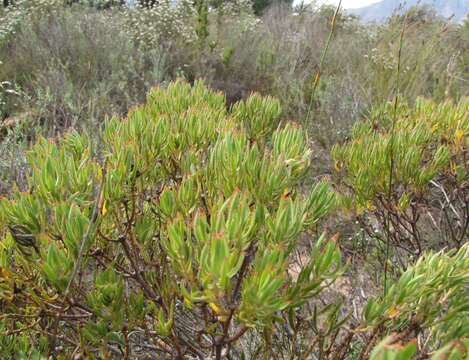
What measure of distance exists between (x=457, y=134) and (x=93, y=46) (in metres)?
5.16

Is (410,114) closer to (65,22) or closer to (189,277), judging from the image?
(189,277)

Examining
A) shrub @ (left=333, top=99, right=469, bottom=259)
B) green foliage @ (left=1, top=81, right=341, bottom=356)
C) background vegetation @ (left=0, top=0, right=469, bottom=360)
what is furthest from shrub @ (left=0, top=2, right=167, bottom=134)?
green foliage @ (left=1, top=81, right=341, bottom=356)

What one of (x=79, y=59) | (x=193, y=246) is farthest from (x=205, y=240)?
(x=79, y=59)

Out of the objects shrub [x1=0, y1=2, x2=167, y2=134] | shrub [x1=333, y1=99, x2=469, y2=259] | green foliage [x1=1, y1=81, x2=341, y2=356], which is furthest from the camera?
shrub [x1=0, y1=2, x2=167, y2=134]

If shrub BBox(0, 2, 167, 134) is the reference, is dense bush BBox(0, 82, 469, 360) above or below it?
above

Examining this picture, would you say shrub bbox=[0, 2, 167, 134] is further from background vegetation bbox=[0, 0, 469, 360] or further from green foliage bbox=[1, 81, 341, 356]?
green foliage bbox=[1, 81, 341, 356]

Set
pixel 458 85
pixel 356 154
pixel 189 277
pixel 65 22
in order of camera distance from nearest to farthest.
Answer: pixel 189 277, pixel 356 154, pixel 458 85, pixel 65 22

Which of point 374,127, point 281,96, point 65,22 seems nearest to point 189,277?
point 374,127

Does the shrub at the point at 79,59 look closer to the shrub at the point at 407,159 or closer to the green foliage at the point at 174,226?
the shrub at the point at 407,159

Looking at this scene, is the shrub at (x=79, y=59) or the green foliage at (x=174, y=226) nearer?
the green foliage at (x=174, y=226)

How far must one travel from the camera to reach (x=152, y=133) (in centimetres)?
102

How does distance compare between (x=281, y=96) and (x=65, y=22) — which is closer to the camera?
(x=281, y=96)

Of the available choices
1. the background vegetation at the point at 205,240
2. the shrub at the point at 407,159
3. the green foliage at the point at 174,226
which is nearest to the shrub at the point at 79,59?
the background vegetation at the point at 205,240

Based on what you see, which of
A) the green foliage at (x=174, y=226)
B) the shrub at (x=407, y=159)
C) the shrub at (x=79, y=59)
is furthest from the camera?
the shrub at (x=79, y=59)
